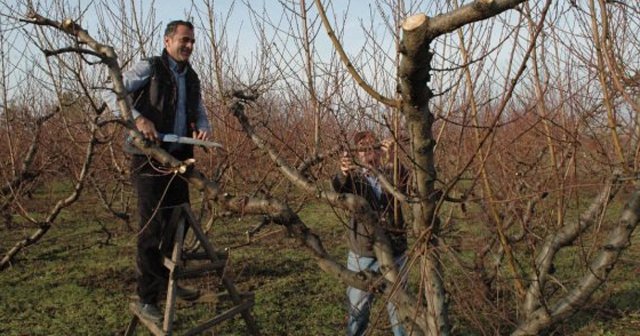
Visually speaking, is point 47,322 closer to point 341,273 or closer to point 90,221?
point 341,273

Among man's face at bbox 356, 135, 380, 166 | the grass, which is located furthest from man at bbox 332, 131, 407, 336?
the grass

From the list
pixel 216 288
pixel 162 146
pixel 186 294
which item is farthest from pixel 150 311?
pixel 216 288

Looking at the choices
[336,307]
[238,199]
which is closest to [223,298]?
[238,199]

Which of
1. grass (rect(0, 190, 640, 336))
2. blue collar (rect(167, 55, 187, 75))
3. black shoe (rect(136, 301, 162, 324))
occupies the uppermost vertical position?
blue collar (rect(167, 55, 187, 75))

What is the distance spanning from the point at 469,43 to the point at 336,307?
9.55 feet

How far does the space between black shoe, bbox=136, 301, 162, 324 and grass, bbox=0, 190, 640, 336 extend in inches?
→ 23.9

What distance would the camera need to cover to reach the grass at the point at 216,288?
453cm

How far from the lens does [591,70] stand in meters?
3.09

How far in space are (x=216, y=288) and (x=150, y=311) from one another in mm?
2314

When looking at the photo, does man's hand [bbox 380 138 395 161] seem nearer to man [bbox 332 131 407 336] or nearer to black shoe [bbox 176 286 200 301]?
man [bbox 332 131 407 336]

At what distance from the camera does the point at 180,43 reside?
3217 mm

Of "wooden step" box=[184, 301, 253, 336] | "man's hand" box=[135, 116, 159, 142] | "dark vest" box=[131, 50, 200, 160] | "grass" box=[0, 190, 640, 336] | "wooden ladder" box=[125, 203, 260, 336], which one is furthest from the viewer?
"grass" box=[0, 190, 640, 336]

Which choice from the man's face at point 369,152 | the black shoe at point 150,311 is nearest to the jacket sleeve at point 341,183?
the man's face at point 369,152

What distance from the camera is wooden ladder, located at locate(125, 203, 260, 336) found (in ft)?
9.70
